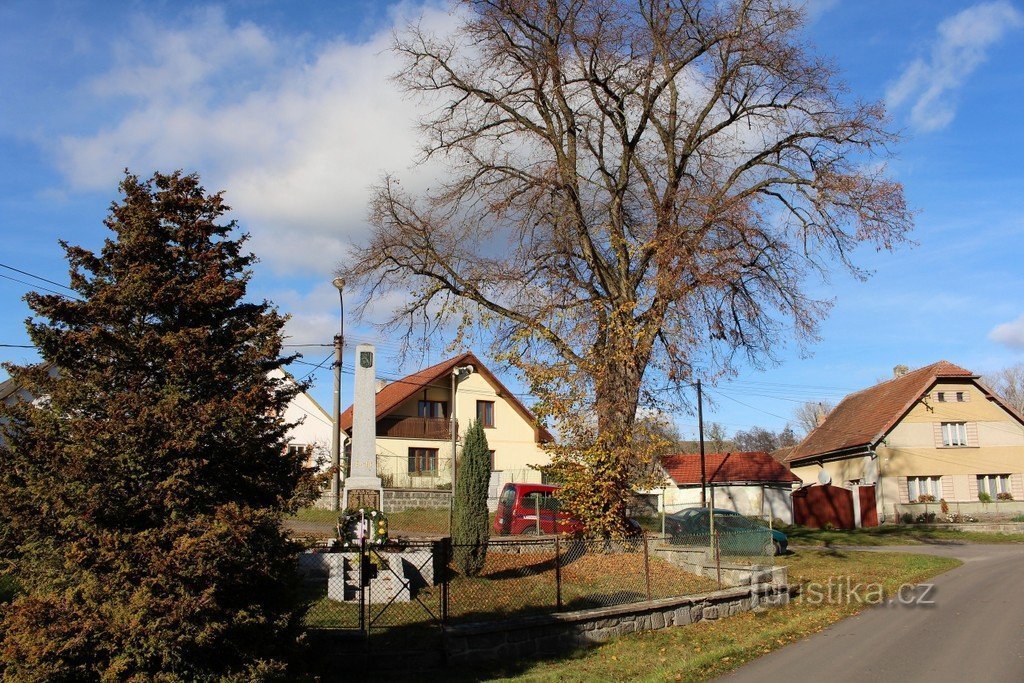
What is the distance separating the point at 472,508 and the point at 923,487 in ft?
96.0

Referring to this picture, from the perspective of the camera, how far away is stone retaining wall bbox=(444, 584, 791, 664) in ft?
31.7

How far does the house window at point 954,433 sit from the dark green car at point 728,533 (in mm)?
18037

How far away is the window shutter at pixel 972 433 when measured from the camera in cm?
3650

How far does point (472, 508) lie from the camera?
14453mm

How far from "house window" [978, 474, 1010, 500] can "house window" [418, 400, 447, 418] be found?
25714 mm

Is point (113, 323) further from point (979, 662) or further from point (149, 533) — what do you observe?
point (979, 662)

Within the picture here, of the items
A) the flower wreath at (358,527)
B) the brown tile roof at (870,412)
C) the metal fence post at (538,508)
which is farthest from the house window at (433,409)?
the flower wreath at (358,527)

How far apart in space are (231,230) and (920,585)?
49.9 feet

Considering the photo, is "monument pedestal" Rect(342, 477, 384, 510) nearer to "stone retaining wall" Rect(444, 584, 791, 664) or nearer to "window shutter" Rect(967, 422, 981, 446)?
"stone retaining wall" Rect(444, 584, 791, 664)

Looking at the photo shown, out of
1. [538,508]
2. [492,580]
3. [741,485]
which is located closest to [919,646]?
[492,580]

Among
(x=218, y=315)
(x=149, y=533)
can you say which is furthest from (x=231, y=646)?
(x=218, y=315)

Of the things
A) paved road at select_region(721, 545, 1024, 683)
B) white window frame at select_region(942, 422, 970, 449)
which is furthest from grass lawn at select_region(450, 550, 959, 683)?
white window frame at select_region(942, 422, 970, 449)

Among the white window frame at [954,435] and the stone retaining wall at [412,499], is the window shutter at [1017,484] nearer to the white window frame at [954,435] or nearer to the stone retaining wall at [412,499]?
the white window frame at [954,435]

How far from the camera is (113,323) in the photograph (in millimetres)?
6613
